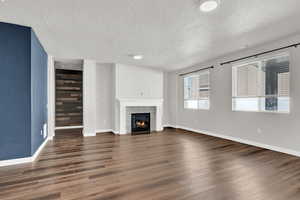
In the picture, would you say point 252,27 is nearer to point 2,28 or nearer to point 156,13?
point 156,13

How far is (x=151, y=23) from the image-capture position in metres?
2.65

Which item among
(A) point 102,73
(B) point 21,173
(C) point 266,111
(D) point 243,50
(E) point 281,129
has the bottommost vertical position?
(B) point 21,173

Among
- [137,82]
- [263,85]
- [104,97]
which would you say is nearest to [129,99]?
[137,82]

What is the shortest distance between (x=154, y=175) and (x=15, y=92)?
2.70 metres

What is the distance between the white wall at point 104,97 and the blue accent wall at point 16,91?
275 cm

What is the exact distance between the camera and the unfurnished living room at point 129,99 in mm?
Result: 2074

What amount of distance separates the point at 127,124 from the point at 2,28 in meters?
4.03

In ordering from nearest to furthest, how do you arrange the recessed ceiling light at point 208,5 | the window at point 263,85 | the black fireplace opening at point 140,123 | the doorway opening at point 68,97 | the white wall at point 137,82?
the recessed ceiling light at point 208,5 → the window at point 263,85 → the white wall at point 137,82 → the black fireplace opening at point 140,123 → the doorway opening at point 68,97

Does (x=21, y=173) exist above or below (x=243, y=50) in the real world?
below

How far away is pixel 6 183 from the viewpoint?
83.3 inches

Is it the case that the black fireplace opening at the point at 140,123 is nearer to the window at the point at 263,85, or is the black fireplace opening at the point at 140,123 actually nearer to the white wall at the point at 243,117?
the white wall at the point at 243,117

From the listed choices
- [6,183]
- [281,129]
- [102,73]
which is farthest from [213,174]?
[102,73]

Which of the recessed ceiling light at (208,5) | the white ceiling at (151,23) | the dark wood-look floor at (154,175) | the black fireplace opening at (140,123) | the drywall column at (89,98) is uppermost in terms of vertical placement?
the white ceiling at (151,23)

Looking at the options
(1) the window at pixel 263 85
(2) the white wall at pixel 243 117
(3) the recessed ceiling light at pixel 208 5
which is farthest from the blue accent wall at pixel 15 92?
(1) the window at pixel 263 85
